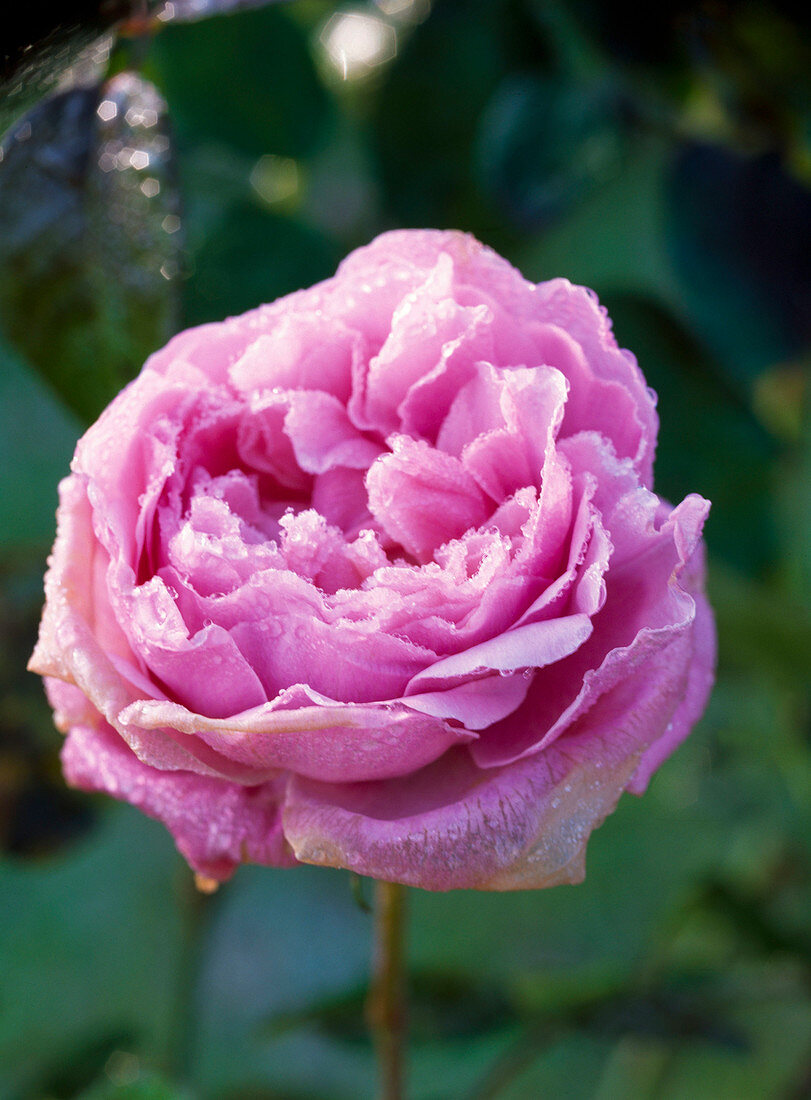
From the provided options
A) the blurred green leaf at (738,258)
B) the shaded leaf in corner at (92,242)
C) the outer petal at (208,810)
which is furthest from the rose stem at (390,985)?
the blurred green leaf at (738,258)

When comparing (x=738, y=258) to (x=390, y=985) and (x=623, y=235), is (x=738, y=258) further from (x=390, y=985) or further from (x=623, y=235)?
(x=390, y=985)

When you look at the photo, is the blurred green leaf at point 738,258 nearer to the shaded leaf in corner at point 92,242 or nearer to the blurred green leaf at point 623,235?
the blurred green leaf at point 623,235

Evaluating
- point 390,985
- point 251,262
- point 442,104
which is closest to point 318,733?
point 390,985

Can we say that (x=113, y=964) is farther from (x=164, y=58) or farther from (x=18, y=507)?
(x=164, y=58)

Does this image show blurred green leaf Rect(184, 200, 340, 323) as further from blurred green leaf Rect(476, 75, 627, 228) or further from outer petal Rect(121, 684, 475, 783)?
outer petal Rect(121, 684, 475, 783)

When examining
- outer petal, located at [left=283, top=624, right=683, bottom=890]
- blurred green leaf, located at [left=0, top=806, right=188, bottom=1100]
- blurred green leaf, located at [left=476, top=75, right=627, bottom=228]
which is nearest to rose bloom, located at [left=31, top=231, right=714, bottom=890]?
outer petal, located at [left=283, top=624, right=683, bottom=890]

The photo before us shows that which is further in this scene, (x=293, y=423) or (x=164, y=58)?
(x=164, y=58)

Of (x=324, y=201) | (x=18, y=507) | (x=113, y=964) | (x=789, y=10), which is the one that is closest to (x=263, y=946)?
(x=113, y=964)
